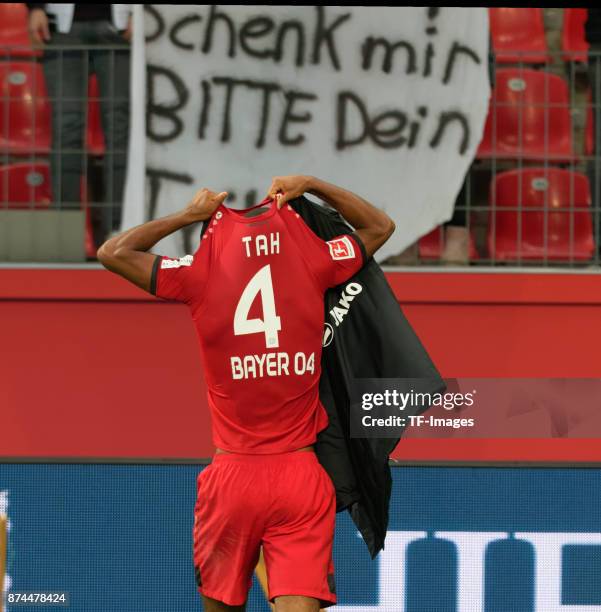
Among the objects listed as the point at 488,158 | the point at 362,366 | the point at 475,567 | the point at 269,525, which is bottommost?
the point at 475,567

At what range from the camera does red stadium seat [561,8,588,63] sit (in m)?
5.85

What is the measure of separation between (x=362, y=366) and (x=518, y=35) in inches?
112

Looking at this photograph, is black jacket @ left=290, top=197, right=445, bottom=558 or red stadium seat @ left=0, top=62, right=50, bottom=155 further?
red stadium seat @ left=0, top=62, right=50, bottom=155

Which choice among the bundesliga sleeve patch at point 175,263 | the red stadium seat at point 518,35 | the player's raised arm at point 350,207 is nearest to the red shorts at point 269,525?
the bundesliga sleeve patch at point 175,263

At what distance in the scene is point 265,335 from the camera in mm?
3498

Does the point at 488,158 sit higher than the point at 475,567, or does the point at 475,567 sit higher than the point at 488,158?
the point at 488,158

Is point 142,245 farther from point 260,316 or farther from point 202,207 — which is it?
point 260,316

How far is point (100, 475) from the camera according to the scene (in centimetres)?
443

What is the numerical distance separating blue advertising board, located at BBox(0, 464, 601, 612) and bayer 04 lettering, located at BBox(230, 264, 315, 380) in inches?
43.3

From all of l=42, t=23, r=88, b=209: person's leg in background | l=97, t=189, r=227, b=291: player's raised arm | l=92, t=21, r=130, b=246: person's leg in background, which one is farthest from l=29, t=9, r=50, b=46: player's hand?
l=97, t=189, r=227, b=291: player's raised arm

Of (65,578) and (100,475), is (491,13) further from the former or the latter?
(65,578)

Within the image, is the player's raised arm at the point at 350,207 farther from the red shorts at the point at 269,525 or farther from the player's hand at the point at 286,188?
the red shorts at the point at 269,525

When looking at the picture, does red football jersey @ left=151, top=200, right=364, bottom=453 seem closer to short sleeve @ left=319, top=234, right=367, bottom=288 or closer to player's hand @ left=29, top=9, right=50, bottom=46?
short sleeve @ left=319, top=234, right=367, bottom=288

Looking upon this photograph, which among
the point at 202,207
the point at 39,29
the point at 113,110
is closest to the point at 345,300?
the point at 202,207
